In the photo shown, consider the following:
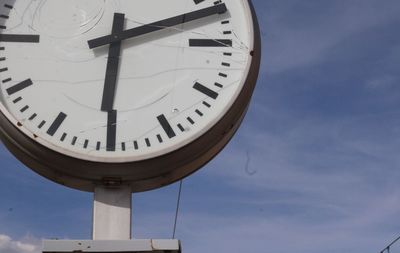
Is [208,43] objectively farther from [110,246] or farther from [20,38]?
[110,246]

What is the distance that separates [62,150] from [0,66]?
0.57 metres

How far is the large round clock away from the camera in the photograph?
2762 millimetres

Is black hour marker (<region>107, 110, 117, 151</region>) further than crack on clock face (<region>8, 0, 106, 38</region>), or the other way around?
crack on clock face (<region>8, 0, 106, 38</region>)

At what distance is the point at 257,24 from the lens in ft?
10.5

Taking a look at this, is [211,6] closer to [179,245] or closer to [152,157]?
[152,157]

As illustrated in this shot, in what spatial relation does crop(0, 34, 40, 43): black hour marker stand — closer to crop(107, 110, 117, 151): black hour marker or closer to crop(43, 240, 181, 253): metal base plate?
crop(107, 110, 117, 151): black hour marker

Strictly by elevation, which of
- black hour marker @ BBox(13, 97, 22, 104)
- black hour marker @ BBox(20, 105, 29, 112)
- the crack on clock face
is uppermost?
the crack on clock face

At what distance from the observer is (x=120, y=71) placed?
3.01 m

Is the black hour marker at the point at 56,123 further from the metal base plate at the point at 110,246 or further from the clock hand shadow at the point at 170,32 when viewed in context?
the metal base plate at the point at 110,246

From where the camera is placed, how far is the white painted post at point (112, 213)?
2.74 meters

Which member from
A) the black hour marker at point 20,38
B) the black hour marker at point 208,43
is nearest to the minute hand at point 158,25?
the black hour marker at point 208,43

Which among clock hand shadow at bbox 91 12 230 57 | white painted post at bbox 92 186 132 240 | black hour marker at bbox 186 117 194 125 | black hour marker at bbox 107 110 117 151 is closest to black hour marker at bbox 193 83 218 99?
black hour marker at bbox 186 117 194 125

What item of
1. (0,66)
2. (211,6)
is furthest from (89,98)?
(211,6)

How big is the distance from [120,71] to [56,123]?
1.34ft
